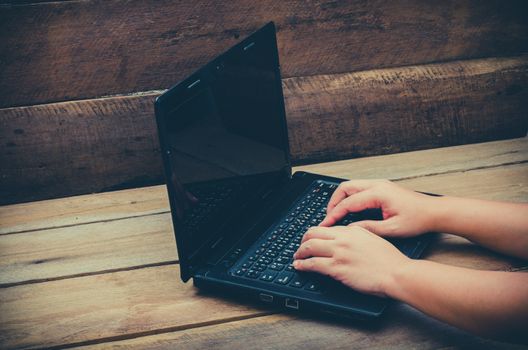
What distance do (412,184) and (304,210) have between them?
315mm

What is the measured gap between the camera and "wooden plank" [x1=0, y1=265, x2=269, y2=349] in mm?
980

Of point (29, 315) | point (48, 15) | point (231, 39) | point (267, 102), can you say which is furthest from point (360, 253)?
point (48, 15)

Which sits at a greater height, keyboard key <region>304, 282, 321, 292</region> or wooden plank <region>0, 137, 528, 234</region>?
wooden plank <region>0, 137, 528, 234</region>

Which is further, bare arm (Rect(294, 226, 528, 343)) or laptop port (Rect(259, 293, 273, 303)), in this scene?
laptop port (Rect(259, 293, 273, 303))

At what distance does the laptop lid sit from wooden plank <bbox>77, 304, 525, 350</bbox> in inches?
4.4

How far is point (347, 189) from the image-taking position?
3.80 ft

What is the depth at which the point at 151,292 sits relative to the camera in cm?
107

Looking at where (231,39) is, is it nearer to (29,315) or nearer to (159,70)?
(159,70)

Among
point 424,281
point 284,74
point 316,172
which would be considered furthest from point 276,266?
point 284,74

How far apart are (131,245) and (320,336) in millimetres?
450

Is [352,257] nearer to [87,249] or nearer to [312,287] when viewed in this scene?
[312,287]

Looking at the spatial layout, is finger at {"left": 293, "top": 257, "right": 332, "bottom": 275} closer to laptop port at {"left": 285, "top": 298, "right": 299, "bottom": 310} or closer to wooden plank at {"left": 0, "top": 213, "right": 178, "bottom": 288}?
laptop port at {"left": 285, "top": 298, "right": 299, "bottom": 310}

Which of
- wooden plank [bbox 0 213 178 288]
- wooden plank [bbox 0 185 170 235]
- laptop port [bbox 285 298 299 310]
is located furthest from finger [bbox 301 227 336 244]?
wooden plank [bbox 0 185 170 235]

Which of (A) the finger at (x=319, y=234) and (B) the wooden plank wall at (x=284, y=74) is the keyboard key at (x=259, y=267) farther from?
(B) the wooden plank wall at (x=284, y=74)
